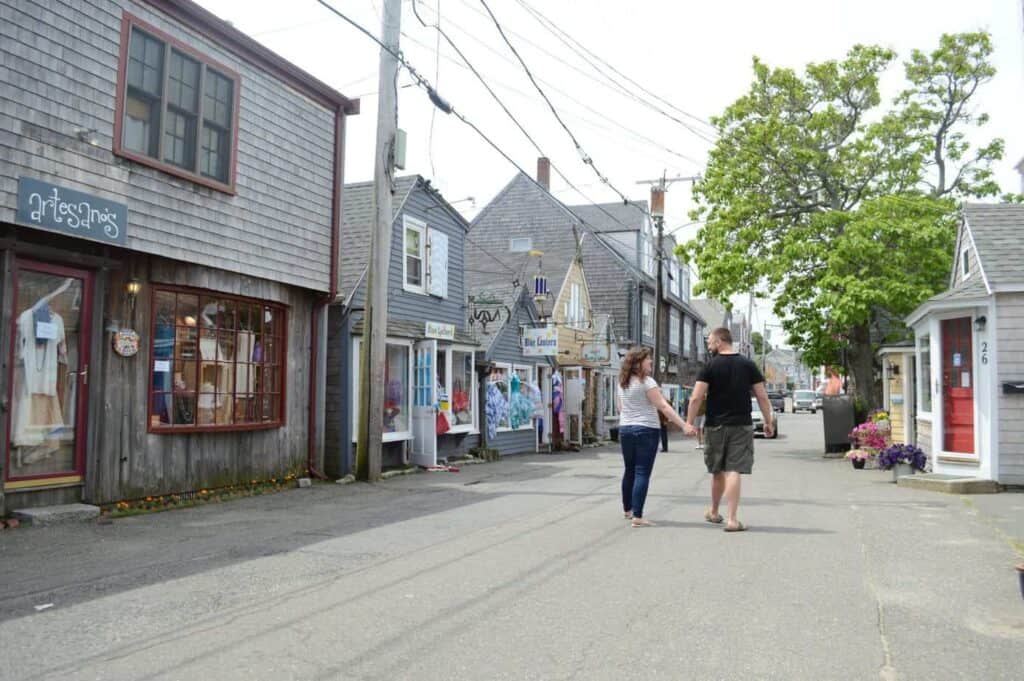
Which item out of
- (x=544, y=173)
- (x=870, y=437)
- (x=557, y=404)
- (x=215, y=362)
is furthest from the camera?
(x=544, y=173)

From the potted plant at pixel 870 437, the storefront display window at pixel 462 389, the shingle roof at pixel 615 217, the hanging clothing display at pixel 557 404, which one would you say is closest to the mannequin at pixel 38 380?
the storefront display window at pixel 462 389

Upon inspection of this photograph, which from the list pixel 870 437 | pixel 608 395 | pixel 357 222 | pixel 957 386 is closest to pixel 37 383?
pixel 357 222

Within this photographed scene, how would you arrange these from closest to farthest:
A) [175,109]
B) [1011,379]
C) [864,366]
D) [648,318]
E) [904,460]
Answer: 1. [175,109]
2. [1011,379]
3. [904,460]
4. [864,366]
5. [648,318]

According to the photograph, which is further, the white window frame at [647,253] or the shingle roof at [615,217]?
the white window frame at [647,253]

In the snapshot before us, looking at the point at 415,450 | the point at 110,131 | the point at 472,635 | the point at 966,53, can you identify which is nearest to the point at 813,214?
the point at 966,53

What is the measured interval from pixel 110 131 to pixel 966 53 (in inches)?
785

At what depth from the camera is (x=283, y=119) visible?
12766 millimetres

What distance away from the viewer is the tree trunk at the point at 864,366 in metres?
21.3

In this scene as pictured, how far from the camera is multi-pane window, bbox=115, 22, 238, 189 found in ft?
33.4

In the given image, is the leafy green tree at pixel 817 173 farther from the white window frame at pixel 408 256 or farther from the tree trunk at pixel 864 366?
the white window frame at pixel 408 256

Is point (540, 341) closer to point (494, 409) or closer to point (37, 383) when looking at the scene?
point (494, 409)

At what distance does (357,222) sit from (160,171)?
6086mm

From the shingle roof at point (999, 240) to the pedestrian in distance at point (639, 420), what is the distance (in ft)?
22.4

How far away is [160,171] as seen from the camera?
10.4 meters
